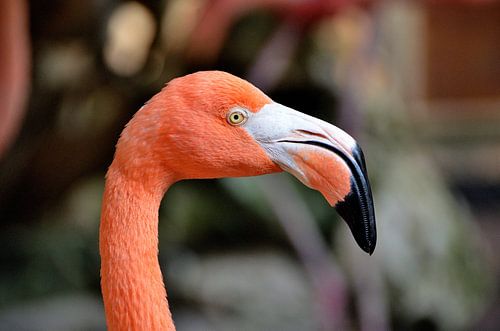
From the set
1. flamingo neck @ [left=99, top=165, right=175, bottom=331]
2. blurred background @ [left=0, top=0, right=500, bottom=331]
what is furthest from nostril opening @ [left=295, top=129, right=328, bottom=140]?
blurred background @ [left=0, top=0, right=500, bottom=331]

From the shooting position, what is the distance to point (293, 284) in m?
3.49

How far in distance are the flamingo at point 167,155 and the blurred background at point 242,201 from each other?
5.12 feet

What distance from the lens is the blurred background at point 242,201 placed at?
9.73 feet

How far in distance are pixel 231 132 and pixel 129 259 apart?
222mm

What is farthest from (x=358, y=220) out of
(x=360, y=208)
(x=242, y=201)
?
(x=242, y=201)

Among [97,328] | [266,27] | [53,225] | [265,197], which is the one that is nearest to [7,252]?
[53,225]

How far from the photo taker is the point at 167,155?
1.07 m

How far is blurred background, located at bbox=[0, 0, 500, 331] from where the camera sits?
2.96 meters

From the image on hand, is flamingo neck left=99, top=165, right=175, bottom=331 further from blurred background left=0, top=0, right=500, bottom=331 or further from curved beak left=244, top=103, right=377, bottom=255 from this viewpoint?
blurred background left=0, top=0, right=500, bottom=331

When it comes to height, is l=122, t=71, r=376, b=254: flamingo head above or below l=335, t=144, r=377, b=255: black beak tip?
above

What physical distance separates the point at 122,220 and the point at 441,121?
5046 millimetres

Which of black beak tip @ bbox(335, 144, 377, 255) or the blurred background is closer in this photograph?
black beak tip @ bbox(335, 144, 377, 255)

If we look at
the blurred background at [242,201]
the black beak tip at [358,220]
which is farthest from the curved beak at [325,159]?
the blurred background at [242,201]

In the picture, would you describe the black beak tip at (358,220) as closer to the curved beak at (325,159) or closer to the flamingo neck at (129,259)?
the curved beak at (325,159)
